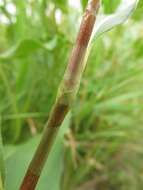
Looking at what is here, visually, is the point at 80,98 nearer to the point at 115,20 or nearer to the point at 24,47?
the point at 24,47

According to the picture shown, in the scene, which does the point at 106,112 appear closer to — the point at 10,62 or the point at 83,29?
the point at 10,62

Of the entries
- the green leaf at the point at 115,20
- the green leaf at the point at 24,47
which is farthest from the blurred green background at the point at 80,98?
the green leaf at the point at 115,20

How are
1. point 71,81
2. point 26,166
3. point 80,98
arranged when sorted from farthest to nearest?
point 80,98 → point 26,166 → point 71,81

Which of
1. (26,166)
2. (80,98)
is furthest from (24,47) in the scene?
(80,98)

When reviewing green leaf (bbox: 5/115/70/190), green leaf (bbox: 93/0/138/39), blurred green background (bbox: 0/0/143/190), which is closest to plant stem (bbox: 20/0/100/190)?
green leaf (bbox: 93/0/138/39)

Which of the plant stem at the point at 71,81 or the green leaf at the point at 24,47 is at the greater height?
the green leaf at the point at 24,47

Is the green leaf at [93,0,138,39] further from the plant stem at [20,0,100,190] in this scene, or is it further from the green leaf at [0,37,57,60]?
the green leaf at [0,37,57,60]

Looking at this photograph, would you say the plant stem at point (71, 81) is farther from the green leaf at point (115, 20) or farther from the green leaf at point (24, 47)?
the green leaf at point (24, 47)

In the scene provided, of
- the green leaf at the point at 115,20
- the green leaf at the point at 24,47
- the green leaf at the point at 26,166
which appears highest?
the green leaf at the point at 24,47

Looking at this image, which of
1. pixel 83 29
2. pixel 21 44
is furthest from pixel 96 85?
pixel 83 29
